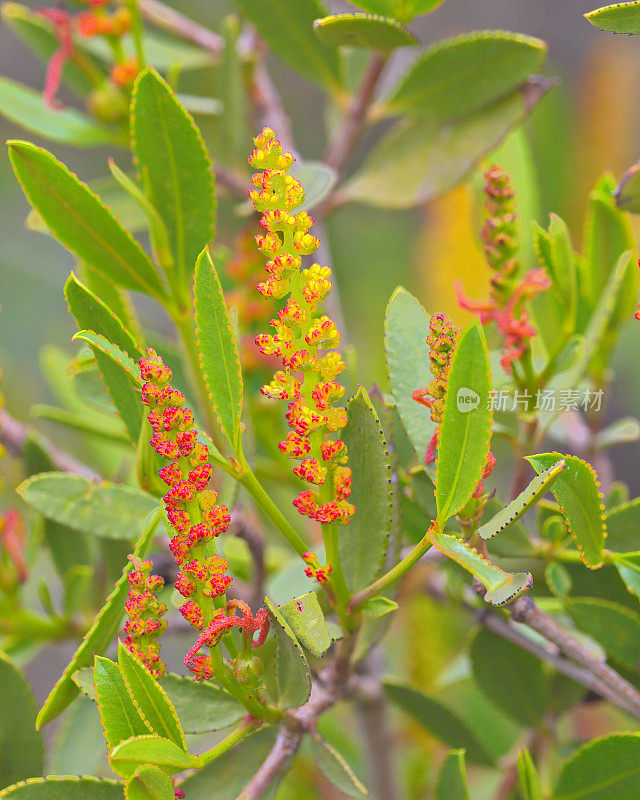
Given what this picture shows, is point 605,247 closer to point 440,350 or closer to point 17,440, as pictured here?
point 440,350

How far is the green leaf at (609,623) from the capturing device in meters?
0.48

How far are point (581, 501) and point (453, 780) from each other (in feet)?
0.65

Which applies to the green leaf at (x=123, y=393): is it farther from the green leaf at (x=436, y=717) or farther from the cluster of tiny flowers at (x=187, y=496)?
the green leaf at (x=436, y=717)

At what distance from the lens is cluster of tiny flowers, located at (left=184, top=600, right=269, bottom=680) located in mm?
361

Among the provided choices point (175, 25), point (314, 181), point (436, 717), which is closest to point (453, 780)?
point (436, 717)

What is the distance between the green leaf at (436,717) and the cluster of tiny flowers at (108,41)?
53cm

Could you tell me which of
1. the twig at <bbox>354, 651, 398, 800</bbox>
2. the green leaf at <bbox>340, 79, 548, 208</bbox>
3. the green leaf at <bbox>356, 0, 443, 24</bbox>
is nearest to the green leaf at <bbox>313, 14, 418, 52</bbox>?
the green leaf at <bbox>356, 0, 443, 24</bbox>

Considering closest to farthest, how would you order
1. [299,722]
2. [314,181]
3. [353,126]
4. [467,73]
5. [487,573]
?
[487,573]
[299,722]
[314,181]
[467,73]
[353,126]

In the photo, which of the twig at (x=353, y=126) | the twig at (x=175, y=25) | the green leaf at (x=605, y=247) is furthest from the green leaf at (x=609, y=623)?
the twig at (x=175, y=25)

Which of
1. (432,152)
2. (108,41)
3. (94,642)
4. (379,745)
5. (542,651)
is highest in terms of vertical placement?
(108,41)

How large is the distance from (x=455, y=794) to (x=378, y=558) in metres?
0.16

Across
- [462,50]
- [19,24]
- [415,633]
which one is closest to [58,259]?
[19,24]

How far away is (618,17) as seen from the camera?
1.31 ft

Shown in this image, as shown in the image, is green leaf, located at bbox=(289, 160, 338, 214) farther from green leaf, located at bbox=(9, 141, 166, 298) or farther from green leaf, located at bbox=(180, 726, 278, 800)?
green leaf, located at bbox=(180, 726, 278, 800)
